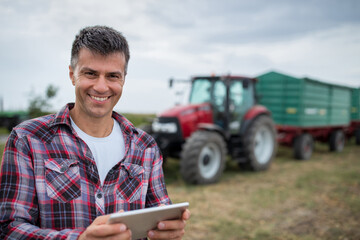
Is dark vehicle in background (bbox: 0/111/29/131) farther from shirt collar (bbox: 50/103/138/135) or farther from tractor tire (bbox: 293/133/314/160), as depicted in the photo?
shirt collar (bbox: 50/103/138/135)

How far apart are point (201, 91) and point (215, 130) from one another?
3.61 feet

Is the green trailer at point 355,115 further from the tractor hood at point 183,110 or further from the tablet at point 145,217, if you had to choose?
the tablet at point 145,217

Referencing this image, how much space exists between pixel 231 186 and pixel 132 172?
4630 mm

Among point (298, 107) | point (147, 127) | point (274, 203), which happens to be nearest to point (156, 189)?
point (274, 203)

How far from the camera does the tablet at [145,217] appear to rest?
3.43ft

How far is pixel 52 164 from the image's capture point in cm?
129

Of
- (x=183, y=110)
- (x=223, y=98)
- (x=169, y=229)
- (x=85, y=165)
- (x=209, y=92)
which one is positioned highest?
(x=209, y=92)

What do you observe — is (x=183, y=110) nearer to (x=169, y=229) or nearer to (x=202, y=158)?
(x=202, y=158)

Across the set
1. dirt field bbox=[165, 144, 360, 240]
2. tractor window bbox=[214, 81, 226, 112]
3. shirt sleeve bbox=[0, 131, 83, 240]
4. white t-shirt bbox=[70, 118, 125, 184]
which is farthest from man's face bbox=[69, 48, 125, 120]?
tractor window bbox=[214, 81, 226, 112]

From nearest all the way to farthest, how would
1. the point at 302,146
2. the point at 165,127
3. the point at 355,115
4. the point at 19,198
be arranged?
the point at 19,198
the point at 165,127
the point at 302,146
the point at 355,115

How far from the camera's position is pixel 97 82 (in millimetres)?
1412

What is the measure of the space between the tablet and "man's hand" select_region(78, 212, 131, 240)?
0.02m

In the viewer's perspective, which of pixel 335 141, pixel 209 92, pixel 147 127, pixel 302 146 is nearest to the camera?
pixel 147 127

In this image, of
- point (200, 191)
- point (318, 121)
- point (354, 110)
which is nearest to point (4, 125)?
point (200, 191)
